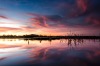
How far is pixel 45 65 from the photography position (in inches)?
778

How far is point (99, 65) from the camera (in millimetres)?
19469

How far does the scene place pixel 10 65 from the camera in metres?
19.9

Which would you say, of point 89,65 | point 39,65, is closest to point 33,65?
point 39,65

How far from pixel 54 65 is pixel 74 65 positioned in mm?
2262

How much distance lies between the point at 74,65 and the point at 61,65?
1.47 m

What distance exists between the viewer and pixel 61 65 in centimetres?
1977

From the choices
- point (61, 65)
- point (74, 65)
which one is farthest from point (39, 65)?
point (74, 65)

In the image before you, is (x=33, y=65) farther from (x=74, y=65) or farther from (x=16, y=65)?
(x=74, y=65)

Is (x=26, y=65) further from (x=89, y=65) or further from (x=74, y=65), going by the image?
(x=89, y=65)

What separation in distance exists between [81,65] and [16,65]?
289 inches

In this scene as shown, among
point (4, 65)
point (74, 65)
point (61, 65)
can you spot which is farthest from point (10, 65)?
point (74, 65)

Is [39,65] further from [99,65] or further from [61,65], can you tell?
[99,65]

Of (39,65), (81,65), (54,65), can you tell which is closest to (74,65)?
(81,65)

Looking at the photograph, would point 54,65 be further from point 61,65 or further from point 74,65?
point 74,65
